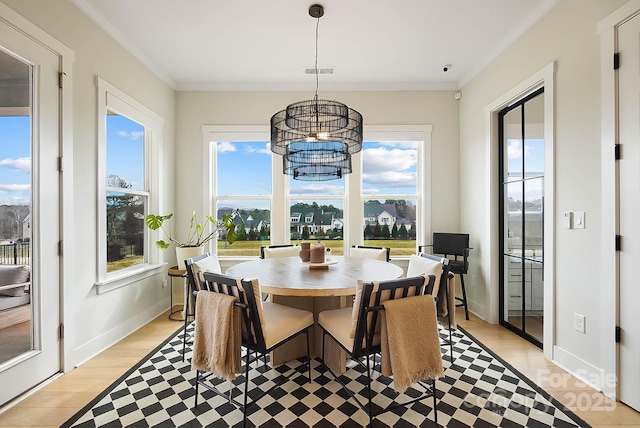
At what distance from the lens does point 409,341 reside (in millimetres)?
1677

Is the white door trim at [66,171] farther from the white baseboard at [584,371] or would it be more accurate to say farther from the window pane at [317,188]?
the white baseboard at [584,371]

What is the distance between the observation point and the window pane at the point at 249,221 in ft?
14.1

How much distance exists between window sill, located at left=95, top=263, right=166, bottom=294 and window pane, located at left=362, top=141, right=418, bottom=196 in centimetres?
276

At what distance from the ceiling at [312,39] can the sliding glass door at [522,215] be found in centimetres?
78

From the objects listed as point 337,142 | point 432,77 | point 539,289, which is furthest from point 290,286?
point 432,77

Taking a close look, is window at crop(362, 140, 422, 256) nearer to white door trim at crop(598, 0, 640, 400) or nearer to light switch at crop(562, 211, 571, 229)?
light switch at crop(562, 211, 571, 229)

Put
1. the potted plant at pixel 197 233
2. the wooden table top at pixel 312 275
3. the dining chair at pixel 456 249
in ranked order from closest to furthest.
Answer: the wooden table top at pixel 312 275 → the dining chair at pixel 456 249 → the potted plant at pixel 197 233

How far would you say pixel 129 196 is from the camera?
3379 mm

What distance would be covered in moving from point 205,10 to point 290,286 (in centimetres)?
237

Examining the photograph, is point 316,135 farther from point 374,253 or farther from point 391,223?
point 391,223

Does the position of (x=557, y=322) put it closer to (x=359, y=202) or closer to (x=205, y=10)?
(x=359, y=202)

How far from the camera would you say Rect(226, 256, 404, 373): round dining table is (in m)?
1.97

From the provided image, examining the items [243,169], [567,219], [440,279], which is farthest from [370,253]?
[243,169]

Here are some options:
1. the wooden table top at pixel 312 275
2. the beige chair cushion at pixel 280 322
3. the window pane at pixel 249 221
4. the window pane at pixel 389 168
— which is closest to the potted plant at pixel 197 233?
the window pane at pixel 249 221
